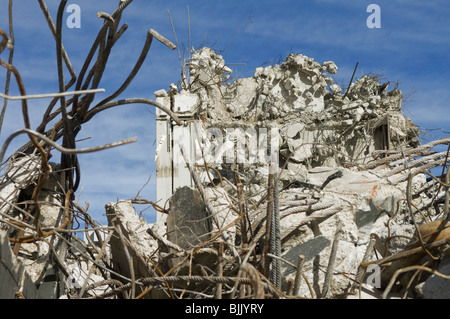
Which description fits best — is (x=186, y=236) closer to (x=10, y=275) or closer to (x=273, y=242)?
(x=273, y=242)

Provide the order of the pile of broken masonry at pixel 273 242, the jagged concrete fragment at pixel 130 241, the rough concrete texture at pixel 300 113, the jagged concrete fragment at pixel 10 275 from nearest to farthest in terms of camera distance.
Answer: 1. the jagged concrete fragment at pixel 10 275
2. the pile of broken masonry at pixel 273 242
3. the jagged concrete fragment at pixel 130 241
4. the rough concrete texture at pixel 300 113

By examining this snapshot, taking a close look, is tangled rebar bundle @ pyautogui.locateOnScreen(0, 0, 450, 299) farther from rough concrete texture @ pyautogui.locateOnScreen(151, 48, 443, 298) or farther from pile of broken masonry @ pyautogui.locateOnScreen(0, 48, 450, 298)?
rough concrete texture @ pyautogui.locateOnScreen(151, 48, 443, 298)

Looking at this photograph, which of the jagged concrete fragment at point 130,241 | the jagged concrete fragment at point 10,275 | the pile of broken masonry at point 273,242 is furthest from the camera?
the jagged concrete fragment at point 130,241

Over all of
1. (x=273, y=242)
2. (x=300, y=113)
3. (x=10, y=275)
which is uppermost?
(x=300, y=113)

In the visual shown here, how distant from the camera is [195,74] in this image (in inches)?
356

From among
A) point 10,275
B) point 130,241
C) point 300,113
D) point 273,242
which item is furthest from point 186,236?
point 300,113

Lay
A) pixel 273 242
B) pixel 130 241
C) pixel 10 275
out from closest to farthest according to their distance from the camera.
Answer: pixel 10 275, pixel 273 242, pixel 130 241

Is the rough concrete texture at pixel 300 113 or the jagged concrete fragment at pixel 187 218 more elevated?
the rough concrete texture at pixel 300 113

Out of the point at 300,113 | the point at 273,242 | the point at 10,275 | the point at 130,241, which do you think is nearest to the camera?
the point at 10,275

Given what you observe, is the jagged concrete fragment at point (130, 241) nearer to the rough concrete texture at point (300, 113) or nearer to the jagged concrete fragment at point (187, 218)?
the jagged concrete fragment at point (187, 218)

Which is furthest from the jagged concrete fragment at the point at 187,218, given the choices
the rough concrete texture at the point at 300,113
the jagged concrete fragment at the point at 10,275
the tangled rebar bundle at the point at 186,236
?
the rough concrete texture at the point at 300,113

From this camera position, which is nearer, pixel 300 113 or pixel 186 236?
pixel 186 236

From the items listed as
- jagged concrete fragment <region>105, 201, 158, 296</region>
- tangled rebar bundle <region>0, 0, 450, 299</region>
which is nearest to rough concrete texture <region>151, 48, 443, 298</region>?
tangled rebar bundle <region>0, 0, 450, 299</region>
